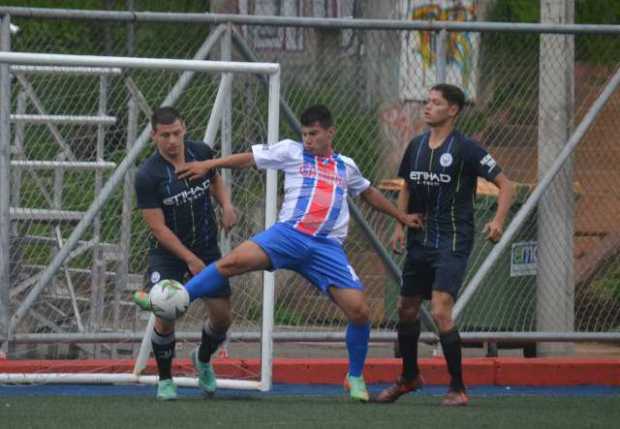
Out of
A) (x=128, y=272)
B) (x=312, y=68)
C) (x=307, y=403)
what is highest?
(x=312, y=68)

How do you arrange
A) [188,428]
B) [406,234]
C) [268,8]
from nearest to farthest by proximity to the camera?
[188,428], [406,234], [268,8]

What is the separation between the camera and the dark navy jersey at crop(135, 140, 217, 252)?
9812 mm

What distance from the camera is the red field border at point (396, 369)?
1104cm

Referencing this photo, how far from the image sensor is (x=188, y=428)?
27.5ft

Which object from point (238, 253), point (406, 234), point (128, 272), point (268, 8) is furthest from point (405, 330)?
point (268, 8)

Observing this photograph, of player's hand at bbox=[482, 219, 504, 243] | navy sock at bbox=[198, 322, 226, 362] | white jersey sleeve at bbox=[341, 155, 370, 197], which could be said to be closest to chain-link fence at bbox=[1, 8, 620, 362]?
navy sock at bbox=[198, 322, 226, 362]

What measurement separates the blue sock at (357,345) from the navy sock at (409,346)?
0.38 meters

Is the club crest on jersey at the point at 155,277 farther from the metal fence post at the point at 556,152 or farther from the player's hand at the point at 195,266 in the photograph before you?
the metal fence post at the point at 556,152

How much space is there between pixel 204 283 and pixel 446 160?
172cm

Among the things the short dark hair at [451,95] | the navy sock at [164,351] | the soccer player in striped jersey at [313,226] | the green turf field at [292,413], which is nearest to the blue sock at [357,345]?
the soccer player in striped jersey at [313,226]

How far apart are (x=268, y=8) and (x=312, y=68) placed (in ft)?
13.3

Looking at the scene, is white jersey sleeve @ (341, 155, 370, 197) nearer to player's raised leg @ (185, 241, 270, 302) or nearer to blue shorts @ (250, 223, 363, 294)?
blue shorts @ (250, 223, 363, 294)

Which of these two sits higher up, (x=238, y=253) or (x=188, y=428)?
(x=238, y=253)

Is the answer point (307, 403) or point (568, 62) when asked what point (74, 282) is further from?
point (568, 62)
